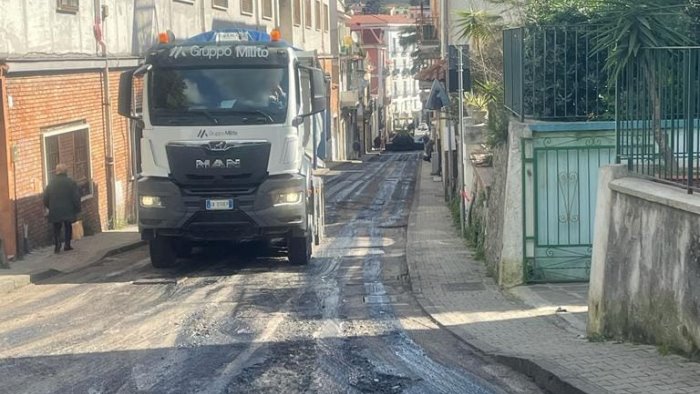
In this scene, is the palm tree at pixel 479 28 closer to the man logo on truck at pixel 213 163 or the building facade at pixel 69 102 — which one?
the building facade at pixel 69 102

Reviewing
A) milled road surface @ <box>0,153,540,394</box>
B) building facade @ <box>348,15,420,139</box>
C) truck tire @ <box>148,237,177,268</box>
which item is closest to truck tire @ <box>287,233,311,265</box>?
milled road surface @ <box>0,153,540,394</box>

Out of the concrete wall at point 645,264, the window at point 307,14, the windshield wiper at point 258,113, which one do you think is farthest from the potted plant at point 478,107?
the window at point 307,14

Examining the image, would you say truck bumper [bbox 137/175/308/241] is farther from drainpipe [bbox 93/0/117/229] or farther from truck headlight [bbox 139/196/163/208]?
drainpipe [bbox 93/0/117/229]

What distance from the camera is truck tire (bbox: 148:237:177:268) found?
15977 millimetres

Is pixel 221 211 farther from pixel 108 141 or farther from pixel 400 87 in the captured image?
pixel 400 87

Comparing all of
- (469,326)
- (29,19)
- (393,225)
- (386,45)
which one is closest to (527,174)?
(469,326)

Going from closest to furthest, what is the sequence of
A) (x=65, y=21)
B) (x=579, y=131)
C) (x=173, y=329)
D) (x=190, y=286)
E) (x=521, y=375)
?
(x=521, y=375), (x=173, y=329), (x=579, y=131), (x=190, y=286), (x=65, y=21)

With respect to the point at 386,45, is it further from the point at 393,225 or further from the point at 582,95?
the point at 582,95

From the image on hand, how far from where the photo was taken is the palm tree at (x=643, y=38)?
9.21 meters

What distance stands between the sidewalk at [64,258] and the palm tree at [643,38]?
28.1 ft

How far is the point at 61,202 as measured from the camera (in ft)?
59.4

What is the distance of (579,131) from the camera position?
12773 millimetres

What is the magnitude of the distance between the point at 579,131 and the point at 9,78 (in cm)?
953

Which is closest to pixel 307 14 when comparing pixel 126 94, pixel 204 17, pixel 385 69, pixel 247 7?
pixel 247 7
